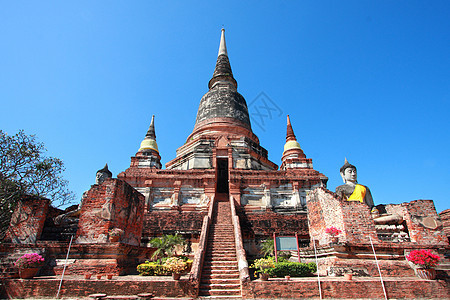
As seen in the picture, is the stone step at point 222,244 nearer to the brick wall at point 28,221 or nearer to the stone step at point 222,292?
the stone step at point 222,292

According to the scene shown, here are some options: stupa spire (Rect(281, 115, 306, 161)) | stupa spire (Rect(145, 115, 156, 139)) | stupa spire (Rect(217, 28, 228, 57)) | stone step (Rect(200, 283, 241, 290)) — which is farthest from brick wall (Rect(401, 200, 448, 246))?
stupa spire (Rect(217, 28, 228, 57))

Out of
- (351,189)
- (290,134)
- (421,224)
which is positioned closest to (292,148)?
(290,134)

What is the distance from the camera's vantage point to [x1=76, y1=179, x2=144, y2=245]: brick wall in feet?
29.3

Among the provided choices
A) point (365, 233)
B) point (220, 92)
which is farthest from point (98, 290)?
Answer: point (220, 92)

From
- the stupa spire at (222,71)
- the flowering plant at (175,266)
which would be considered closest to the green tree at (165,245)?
the flowering plant at (175,266)

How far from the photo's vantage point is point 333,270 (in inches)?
343

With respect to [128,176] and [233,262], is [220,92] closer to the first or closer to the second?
[128,176]

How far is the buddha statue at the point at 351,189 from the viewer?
11133 mm

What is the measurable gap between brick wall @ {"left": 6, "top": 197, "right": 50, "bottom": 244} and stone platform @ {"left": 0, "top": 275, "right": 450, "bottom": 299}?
2759 mm

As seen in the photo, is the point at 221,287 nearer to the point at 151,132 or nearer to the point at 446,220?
the point at 446,220

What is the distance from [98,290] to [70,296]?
0.71m

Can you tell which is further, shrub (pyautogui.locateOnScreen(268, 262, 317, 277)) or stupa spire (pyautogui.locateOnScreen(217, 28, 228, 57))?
stupa spire (pyautogui.locateOnScreen(217, 28, 228, 57))

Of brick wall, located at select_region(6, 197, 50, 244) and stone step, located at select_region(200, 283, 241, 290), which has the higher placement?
brick wall, located at select_region(6, 197, 50, 244)

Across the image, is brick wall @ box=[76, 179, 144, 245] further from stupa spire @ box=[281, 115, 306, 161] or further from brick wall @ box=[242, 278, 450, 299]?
stupa spire @ box=[281, 115, 306, 161]
